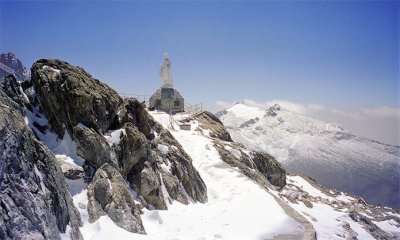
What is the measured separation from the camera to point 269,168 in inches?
1426

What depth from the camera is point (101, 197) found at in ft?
48.3

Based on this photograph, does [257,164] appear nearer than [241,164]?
No

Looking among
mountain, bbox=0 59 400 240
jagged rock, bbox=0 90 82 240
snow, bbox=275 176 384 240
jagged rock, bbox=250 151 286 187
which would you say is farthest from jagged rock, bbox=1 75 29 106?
jagged rock, bbox=250 151 286 187

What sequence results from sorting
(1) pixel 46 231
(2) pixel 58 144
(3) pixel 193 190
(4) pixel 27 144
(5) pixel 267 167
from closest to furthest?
(1) pixel 46 231 < (4) pixel 27 144 < (2) pixel 58 144 < (3) pixel 193 190 < (5) pixel 267 167

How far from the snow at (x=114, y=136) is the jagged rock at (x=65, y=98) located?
39cm

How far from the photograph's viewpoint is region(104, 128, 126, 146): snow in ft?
58.7

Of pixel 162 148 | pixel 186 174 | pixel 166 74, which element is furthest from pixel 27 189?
pixel 166 74

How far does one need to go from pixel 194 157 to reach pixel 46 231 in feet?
65.2

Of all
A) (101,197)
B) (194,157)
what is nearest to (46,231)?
(101,197)

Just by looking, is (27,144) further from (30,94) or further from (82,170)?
(30,94)

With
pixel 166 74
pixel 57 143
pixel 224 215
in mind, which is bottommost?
pixel 224 215

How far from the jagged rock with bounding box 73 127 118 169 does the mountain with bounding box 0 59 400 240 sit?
5cm

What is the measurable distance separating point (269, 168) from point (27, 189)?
94.5 ft

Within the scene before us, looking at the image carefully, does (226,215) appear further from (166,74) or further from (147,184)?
(166,74)
